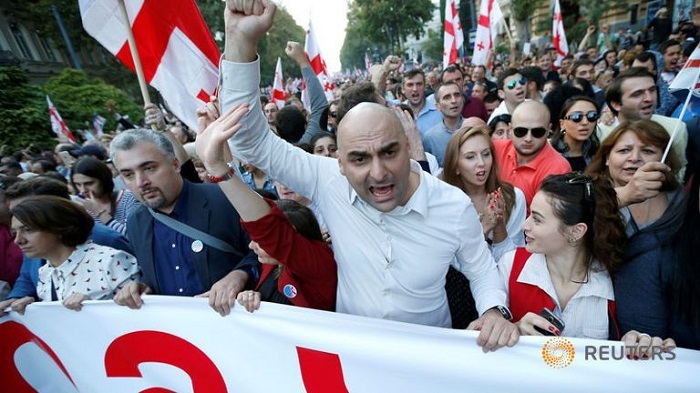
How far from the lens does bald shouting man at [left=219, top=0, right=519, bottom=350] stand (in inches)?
63.2

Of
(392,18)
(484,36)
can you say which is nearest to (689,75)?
(484,36)

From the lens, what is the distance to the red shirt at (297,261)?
1637 millimetres

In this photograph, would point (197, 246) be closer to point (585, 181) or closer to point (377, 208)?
point (377, 208)

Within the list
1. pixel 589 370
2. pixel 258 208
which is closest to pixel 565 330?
pixel 589 370

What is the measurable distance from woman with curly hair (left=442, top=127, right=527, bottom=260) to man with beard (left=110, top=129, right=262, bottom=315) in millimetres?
1512

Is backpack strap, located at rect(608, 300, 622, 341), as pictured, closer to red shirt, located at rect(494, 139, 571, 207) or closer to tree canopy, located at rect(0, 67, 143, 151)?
red shirt, located at rect(494, 139, 571, 207)

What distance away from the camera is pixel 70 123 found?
16.5 m

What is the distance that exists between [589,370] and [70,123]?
19.6 metres

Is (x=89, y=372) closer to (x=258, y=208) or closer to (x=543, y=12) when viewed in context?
(x=258, y=208)

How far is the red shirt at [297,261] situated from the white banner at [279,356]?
14 cm

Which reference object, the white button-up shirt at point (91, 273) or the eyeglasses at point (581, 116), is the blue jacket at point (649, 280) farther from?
the white button-up shirt at point (91, 273)

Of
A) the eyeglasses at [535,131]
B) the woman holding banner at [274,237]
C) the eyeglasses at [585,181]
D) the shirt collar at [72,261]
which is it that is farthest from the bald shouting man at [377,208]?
the eyeglasses at [535,131]

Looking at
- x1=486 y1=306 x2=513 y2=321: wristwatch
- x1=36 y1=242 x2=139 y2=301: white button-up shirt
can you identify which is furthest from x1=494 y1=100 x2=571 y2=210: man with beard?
x1=36 y1=242 x2=139 y2=301: white button-up shirt

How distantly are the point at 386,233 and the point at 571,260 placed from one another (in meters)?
0.92
